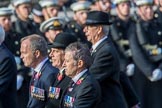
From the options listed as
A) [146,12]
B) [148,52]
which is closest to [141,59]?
[148,52]

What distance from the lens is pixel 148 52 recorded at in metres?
12.9

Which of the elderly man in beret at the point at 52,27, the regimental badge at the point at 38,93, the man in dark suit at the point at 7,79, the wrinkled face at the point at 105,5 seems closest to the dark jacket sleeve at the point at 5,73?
the man in dark suit at the point at 7,79

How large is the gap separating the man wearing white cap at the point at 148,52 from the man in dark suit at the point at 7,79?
13.1 ft

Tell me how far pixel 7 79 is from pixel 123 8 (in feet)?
15.2

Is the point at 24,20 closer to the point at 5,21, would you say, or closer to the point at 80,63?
the point at 5,21

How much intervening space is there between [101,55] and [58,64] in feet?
1.62

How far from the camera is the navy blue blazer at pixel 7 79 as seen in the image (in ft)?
29.7

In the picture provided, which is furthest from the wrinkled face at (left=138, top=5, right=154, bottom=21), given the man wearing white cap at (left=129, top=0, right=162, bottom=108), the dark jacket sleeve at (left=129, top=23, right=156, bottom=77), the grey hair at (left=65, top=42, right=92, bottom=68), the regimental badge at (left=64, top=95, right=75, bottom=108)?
the grey hair at (left=65, top=42, right=92, bottom=68)

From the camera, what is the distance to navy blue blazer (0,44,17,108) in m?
9.05

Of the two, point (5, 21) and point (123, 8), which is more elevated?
point (5, 21)

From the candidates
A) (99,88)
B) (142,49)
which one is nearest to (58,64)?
(99,88)

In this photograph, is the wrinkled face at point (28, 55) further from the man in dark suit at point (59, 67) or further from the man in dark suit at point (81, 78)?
the man in dark suit at point (81, 78)

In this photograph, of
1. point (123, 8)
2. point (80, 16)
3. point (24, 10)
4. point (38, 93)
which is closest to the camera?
point (38, 93)

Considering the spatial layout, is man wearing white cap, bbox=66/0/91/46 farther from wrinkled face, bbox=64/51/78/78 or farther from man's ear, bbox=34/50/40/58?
wrinkled face, bbox=64/51/78/78
